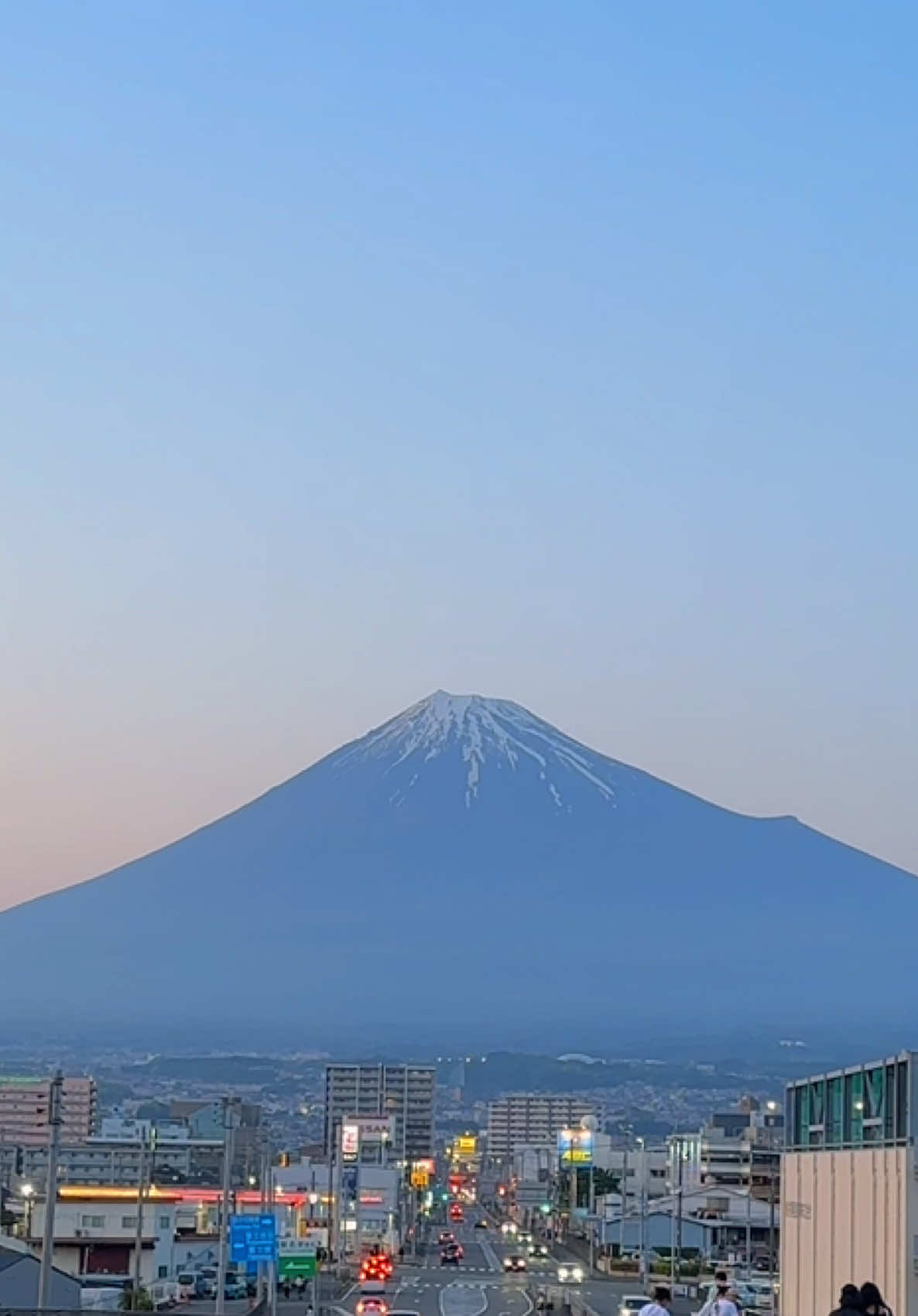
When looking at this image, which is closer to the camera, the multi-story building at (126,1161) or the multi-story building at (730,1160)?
the multi-story building at (126,1161)

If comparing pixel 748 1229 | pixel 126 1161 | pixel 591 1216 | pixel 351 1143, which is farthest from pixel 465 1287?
pixel 351 1143

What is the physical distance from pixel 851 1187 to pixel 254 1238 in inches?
721

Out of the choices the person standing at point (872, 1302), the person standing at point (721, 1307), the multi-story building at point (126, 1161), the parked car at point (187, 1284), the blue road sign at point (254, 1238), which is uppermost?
the person standing at point (872, 1302)

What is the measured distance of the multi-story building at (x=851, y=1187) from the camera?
2372 centimetres

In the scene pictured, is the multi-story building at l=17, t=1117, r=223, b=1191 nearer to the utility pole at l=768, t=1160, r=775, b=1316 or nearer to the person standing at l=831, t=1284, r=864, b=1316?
the utility pole at l=768, t=1160, r=775, b=1316

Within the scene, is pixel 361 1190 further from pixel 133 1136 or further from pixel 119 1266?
pixel 119 1266

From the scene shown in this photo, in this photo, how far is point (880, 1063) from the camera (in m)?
26.0

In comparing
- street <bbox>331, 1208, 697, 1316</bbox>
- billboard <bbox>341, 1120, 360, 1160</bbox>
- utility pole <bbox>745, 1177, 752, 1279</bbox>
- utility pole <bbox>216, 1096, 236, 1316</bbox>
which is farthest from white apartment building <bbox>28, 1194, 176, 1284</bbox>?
billboard <bbox>341, 1120, 360, 1160</bbox>

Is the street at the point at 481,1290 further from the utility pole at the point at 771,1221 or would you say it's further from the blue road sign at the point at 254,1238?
the utility pole at the point at 771,1221

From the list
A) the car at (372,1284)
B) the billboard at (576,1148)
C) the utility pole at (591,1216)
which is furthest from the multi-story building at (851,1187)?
the billboard at (576,1148)

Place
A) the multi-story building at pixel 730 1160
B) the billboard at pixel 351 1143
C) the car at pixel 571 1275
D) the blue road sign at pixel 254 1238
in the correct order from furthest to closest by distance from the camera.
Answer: the billboard at pixel 351 1143 → the multi-story building at pixel 730 1160 → the car at pixel 571 1275 → the blue road sign at pixel 254 1238

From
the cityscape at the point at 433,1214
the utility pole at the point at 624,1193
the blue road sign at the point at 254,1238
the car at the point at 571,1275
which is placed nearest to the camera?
the cityscape at the point at 433,1214

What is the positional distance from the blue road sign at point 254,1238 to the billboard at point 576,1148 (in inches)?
3444

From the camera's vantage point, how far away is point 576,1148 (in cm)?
13400
